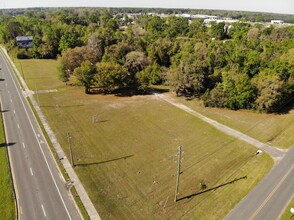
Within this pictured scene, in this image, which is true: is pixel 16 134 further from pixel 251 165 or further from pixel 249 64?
pixel 249 64

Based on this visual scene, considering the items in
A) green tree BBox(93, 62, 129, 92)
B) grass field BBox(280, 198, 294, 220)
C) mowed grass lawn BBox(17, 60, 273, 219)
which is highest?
green tree BBox(93, 62, 129, 92)

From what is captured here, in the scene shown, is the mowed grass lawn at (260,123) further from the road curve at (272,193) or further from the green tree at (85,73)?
the green tree at (85,73)

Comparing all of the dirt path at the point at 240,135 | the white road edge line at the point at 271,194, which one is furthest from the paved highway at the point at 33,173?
the dirt path at the point at 240,135

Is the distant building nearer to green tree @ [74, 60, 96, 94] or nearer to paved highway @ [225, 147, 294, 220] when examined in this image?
green tree @ [74, 60, 96, 94]

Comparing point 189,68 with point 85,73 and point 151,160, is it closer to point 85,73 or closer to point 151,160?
point 85,73

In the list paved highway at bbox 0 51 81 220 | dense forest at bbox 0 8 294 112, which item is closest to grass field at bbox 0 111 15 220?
paved highway at bbox 0 51 81 220

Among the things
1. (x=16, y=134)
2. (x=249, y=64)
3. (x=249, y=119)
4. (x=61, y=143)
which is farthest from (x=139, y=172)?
(x=249, y=64)
